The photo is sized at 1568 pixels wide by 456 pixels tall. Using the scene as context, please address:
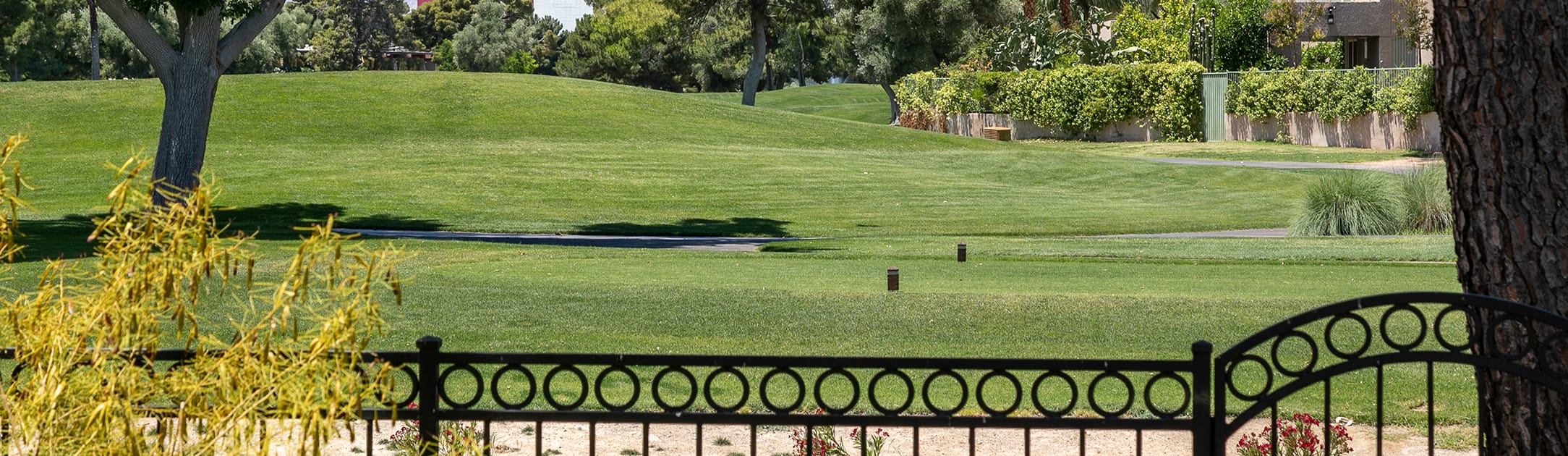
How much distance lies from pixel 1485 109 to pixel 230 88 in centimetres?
4020

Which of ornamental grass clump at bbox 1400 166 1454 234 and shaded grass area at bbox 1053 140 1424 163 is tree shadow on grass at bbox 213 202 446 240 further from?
shaded grass area at bbox 1053 140 1424 163

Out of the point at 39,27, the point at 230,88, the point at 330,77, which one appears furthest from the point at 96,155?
the point at 39,27

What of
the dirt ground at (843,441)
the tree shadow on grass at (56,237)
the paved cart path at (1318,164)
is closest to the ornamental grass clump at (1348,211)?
the paved cart path at (1318,164)

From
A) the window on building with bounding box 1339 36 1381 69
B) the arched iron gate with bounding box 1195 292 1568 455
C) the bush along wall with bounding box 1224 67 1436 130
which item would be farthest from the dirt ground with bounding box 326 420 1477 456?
the window on building with bounding box 1339 36 1381 69

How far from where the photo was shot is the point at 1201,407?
181 inches

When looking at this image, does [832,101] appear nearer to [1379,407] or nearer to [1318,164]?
[1318,164]

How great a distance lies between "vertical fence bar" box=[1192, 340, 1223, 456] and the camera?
14.8 ft

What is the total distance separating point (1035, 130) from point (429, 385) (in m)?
45.3

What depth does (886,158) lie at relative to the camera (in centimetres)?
3603

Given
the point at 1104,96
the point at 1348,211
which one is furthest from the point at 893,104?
the point at 1348,211

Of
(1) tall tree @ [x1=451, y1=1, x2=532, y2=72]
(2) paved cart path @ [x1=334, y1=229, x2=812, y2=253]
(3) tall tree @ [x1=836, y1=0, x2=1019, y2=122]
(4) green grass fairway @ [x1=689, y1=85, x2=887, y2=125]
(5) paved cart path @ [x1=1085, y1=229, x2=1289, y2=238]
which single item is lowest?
(5) paved cart path @ [x1=1085, y1=229, x2=1289, y2=238]

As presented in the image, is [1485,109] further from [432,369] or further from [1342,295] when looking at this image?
[1342,295]

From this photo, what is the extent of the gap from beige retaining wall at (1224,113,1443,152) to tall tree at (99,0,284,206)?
2998 cm

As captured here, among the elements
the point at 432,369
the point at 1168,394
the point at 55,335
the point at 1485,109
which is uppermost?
the point at 1485,109
